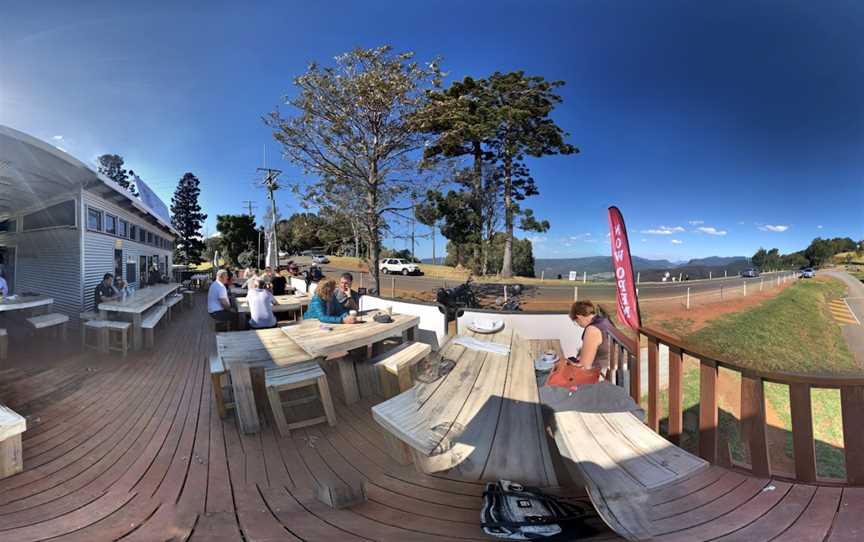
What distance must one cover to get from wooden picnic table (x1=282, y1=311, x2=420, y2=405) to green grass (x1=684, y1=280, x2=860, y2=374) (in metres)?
9.07

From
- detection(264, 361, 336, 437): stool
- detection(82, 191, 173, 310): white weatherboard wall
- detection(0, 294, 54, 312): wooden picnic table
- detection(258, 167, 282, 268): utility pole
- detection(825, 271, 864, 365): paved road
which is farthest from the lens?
detection(825, 271, 864, 365): paved road

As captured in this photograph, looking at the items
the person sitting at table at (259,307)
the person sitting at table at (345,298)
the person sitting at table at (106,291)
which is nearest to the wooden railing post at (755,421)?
the person sitting at table at (345,298)

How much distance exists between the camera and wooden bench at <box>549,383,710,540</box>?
914mm

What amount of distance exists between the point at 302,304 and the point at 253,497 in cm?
235

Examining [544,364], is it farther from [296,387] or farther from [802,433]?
[296,387]

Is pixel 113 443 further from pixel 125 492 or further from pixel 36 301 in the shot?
pixel 36 301

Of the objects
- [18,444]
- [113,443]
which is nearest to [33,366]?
[18,444]

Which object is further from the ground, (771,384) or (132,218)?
(132,218)

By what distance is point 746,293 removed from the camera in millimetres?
13594

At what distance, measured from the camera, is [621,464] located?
1030mm

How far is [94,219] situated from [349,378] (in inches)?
98.1

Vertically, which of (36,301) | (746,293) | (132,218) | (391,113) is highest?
(391,113)

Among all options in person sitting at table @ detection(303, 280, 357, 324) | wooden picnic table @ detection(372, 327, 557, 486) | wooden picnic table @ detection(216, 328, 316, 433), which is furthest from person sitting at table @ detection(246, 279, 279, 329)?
wooden picnic table @ detection(372, 327, 557, 486)

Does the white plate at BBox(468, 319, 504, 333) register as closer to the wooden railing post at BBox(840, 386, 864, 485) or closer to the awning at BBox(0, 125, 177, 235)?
the wooden railing post at BBox(840, 386, 864, 485)
